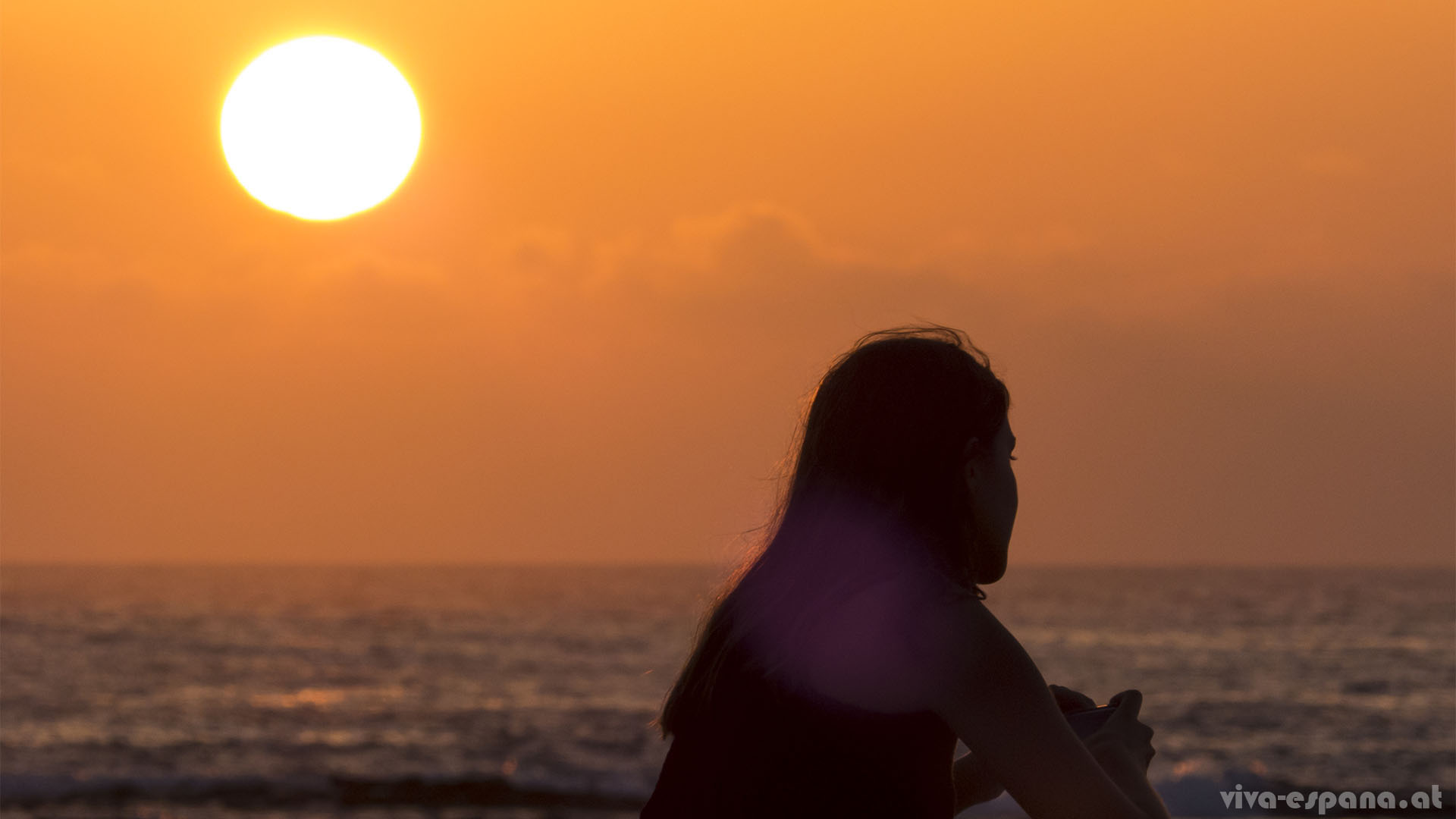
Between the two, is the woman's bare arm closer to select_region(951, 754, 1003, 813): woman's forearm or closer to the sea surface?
select_region(951, 754, 1003, 813): woman's forearm

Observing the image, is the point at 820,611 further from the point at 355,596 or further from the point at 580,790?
the point at 355,596

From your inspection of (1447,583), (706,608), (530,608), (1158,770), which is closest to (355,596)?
(530,608)

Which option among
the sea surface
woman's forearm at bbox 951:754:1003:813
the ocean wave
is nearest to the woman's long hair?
woman's forearm at bbox 951:754:1003:813

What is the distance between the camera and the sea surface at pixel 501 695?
793 inches

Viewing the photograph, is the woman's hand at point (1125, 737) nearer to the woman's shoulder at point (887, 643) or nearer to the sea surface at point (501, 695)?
the woman's shoulder at point (887, 643)

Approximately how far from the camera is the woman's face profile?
2.09 m

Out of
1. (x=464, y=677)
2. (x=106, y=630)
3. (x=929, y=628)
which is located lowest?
(x=929, y=628)

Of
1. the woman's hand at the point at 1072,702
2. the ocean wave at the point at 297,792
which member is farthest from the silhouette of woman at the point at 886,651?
the ocean wave at the point at 297,792

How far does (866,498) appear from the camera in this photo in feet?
6.78

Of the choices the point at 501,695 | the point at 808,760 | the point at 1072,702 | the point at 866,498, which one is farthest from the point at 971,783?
the point at 501,695

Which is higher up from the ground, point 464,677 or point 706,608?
point 464,677

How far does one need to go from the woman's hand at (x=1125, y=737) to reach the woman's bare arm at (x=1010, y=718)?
210 mm

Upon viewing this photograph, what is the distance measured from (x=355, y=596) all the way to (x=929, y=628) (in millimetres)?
75375

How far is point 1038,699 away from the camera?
1830 mm
